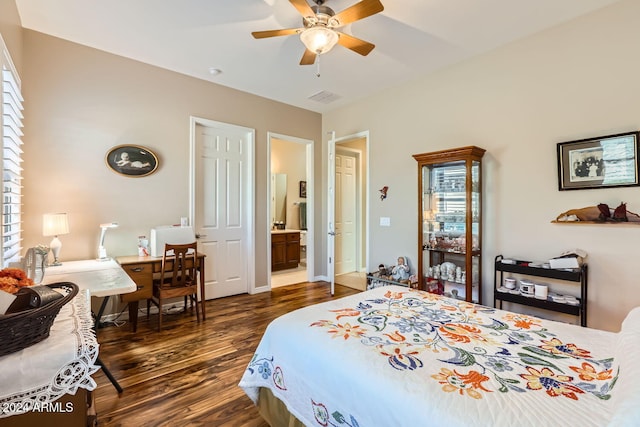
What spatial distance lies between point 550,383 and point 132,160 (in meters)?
3.99

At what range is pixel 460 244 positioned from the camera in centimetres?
333

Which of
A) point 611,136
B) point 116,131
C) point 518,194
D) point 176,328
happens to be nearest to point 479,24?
point 611,136

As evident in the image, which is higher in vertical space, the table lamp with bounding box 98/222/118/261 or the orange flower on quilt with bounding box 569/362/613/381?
the table lamp with bounding box 98/222/118/261

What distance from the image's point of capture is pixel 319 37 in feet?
7.74

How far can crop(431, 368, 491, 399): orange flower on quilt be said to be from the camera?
103cm

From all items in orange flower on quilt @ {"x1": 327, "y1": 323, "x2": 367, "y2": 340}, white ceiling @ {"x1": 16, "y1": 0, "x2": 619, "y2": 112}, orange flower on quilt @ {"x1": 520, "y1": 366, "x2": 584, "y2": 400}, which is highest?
white ceiling @ {"x1": 16, "y1": 0, "x2": 619, "y2": 112}

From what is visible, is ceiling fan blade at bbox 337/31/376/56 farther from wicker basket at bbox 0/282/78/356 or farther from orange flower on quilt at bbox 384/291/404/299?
wicker basket at bbox 0/282/78/356

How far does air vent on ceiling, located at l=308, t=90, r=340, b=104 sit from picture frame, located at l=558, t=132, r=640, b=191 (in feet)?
9.28

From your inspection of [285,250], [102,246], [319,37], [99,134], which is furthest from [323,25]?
[285,250]

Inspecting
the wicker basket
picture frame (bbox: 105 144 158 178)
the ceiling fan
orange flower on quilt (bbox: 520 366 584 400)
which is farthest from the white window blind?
orange flower on quilt (bbox: 520 366 584 400)

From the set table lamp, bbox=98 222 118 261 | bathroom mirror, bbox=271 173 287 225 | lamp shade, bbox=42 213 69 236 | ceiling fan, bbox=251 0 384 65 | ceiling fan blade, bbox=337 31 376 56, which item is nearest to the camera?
ceiling fan, bbox=251 0 384 65

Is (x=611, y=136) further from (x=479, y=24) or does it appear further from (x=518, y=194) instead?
(x=479, y=24)

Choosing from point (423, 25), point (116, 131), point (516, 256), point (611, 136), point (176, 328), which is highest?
point (423, 25)

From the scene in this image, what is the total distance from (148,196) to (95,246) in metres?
0.75
